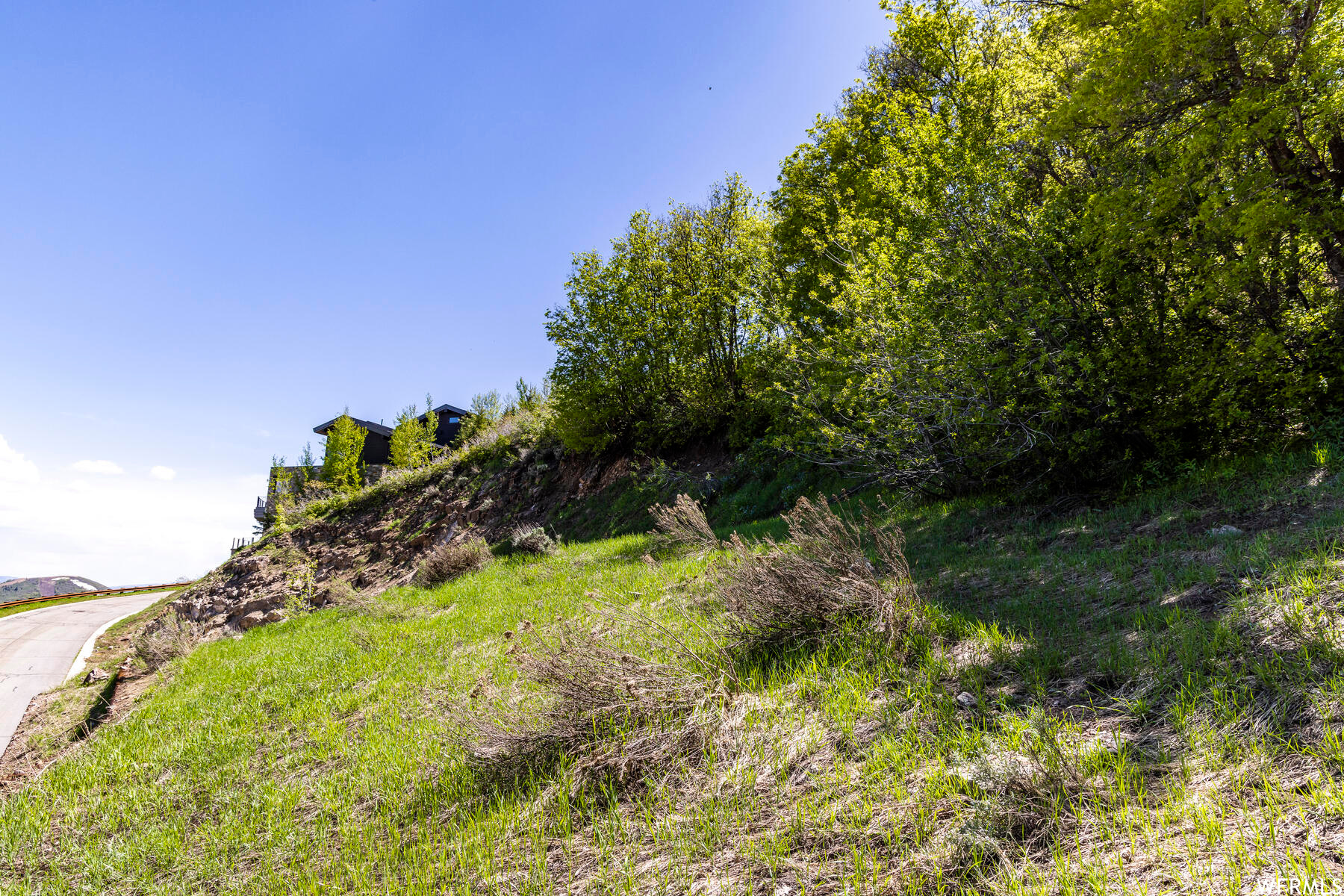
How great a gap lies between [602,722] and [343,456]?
35.4 meters

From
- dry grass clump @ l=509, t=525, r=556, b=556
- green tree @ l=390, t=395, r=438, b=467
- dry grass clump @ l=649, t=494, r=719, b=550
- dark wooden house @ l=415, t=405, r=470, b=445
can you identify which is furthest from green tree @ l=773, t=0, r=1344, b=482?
dark wooden house @ l=415, t=405, r=470, b=445

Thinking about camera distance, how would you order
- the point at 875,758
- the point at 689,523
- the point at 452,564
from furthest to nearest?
the point at 452,564, the point at 689,523, the point at 875,758

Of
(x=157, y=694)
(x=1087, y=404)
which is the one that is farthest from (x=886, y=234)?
(x=157, y=694)

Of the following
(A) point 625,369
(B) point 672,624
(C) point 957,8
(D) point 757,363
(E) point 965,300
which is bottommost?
(B) point 672,624

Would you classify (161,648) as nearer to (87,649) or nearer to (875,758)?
(87,649)

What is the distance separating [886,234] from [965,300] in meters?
3.12

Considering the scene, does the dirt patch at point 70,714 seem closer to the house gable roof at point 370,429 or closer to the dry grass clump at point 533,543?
the dry grass clump at point 533,543

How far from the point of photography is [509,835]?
286cm

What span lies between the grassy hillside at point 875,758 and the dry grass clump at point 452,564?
678cm

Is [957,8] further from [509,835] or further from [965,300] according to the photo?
[509,835]

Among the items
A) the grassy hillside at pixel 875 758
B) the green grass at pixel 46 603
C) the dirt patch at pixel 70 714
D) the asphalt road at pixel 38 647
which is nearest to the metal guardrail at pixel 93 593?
the green grass at pixel 46 603

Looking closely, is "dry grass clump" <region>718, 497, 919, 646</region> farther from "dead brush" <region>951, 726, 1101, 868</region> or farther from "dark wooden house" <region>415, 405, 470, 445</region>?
"dark wooden house" <region>415, 405, 470, 445</region>

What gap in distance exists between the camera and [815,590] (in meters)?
4.13

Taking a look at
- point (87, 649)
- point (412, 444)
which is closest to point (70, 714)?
point (87, 649)
